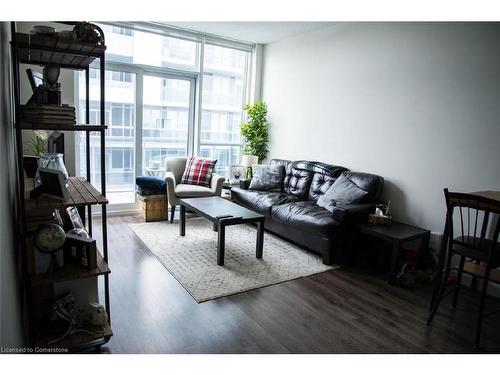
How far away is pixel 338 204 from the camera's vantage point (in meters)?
3.82

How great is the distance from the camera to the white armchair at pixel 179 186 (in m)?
4.56

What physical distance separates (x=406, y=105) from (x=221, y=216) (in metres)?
2.29

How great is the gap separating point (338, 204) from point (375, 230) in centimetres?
59

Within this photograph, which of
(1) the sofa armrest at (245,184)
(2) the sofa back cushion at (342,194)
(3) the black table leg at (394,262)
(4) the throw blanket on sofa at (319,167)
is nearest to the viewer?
(3) the black table leg at (394,262)

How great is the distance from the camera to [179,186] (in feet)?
15.6

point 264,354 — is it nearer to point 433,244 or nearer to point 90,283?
point 90,283

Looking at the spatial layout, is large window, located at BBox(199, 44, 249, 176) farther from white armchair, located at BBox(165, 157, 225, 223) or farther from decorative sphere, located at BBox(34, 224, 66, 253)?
decorative sphere, located at BBox(34, 224, 66, 253)

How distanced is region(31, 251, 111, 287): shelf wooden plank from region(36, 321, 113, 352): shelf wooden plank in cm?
34

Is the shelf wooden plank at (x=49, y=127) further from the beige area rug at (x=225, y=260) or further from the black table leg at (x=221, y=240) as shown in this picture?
the black table leg at (x=221, y=240)

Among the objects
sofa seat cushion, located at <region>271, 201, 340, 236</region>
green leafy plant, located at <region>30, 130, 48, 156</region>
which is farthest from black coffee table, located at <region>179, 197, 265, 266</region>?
green leafy plant, located at <region>30, 130, 48, 156</region>

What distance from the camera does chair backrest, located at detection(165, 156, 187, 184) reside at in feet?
16.4

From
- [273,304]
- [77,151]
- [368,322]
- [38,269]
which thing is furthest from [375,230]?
[77,151]

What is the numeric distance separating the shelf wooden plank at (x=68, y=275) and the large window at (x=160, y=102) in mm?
3195

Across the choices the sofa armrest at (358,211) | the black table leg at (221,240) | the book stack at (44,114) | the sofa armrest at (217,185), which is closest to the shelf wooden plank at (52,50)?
the book stack at (44,114)
